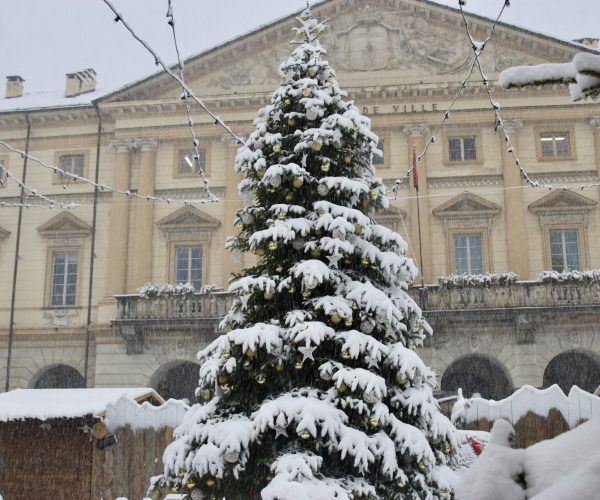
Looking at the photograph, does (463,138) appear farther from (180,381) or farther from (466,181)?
(180,381)

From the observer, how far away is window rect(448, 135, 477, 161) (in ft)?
84.8

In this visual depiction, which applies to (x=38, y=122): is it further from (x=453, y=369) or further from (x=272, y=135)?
(x=272, y=135)

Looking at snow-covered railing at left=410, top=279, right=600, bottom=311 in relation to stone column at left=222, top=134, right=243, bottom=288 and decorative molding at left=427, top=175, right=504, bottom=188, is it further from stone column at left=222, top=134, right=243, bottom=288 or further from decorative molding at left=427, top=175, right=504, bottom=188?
stone column at left=222, top=134, right=243, bottom=288

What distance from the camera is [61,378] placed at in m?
26.7

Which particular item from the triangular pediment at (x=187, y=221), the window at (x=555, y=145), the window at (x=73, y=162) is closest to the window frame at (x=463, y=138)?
the window at (x=555, y=145)

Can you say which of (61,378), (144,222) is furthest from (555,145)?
(61,378)

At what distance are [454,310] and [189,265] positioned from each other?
9150 mm

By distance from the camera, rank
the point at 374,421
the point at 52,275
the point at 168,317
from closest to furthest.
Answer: the point at 374,421 < the point at 168,317 < the point at 52,275

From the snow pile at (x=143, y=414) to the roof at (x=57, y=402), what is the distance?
170mm

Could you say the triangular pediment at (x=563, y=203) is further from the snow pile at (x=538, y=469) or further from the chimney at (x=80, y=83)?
the snow pile at (x=538, y=469)

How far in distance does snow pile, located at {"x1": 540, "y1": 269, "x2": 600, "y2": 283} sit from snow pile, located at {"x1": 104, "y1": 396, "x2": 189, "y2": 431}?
1381 centimetres

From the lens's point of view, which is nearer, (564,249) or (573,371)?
(573,371)

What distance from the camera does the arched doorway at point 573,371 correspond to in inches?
938

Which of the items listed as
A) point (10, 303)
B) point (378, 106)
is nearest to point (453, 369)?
point (378, 106)
